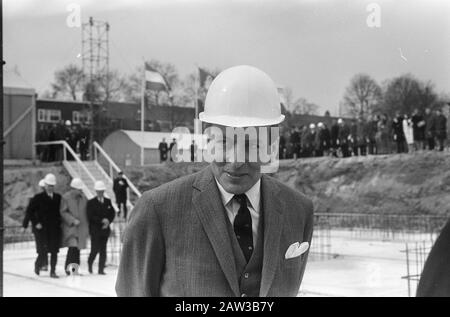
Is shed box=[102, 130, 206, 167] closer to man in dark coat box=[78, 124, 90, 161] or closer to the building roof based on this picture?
the building roof

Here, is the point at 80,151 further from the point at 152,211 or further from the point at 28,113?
the point at 152,211

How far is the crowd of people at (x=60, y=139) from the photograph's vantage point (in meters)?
2.26

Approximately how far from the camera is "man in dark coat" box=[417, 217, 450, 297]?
3.47ft

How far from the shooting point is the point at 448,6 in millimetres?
1747

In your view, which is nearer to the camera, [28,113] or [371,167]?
[28,113]

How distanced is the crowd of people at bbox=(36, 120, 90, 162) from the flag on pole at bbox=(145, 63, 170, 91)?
1.39ft

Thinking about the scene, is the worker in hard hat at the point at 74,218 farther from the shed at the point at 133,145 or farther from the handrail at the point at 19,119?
the shed at the point at 133,145

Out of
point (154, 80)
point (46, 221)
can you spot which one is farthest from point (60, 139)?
point (46, 221)

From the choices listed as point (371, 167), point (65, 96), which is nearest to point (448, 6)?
point (65, 96)

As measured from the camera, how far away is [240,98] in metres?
1.17

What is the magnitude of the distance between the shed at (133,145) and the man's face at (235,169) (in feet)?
1.65

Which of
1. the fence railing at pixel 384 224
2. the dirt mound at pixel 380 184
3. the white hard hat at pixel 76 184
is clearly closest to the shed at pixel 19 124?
the white hard hat at pixel 76 184

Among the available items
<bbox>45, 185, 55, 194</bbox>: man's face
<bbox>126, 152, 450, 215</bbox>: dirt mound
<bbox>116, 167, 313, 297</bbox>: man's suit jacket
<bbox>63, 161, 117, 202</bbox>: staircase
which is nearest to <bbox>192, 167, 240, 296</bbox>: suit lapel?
<bbox>116, 167, 313, 297</bbox>: man's suit jacket
